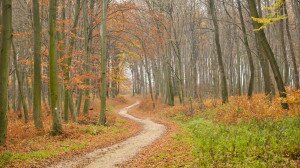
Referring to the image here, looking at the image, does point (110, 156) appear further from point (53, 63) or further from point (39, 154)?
point (53, 63)

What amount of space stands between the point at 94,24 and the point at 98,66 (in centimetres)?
386

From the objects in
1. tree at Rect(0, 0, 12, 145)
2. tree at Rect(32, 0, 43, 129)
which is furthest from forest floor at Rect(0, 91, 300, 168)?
tree at Rect(0, 0, 12, 145)

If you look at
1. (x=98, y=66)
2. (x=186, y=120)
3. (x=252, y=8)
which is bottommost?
(x=186, y=120)

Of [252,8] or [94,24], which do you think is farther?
[94,24]

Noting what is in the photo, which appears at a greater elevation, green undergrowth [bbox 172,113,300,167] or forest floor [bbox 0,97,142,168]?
green undergrowth [bbox 172,113,300,167]

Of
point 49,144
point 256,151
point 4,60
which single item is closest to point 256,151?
point 256,151

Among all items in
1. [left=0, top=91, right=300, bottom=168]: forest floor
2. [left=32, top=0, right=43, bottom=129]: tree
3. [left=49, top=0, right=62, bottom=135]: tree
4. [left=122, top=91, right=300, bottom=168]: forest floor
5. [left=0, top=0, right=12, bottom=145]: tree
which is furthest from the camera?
[left=32, top=0, right=43, bottom=129]: tree

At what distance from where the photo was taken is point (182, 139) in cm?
1259

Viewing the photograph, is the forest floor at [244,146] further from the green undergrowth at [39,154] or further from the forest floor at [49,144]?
the green undergrowth at [39,154]

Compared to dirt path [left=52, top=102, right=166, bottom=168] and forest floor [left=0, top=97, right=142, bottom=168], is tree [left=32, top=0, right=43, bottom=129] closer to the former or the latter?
forest floor [left=0, top=97, right=142, bottom=168]

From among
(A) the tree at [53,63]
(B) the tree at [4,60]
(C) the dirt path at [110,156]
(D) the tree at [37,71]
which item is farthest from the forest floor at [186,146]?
(B) the tree at [4,60]

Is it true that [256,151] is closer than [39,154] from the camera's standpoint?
Yes

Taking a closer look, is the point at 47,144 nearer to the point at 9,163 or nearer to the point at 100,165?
the point at 9,163

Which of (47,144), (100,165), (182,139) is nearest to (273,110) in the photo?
(182,139)
